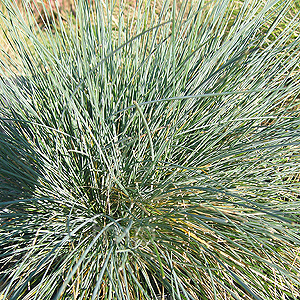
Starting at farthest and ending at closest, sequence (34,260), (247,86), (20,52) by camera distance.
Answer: (247,86), (20,52), (34,260)

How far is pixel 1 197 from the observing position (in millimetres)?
1126

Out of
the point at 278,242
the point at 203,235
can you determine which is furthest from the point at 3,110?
the point at 278,242

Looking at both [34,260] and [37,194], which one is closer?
[34,260]

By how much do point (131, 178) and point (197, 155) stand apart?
280 millimetres

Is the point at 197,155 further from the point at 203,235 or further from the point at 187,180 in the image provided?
the point at 203,235

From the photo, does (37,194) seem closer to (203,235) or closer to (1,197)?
(1,197)

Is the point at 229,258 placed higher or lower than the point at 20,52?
lower

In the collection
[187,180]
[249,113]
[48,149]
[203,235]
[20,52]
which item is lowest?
[203,235]

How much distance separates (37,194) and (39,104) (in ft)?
1.12

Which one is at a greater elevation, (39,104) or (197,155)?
(39,104)

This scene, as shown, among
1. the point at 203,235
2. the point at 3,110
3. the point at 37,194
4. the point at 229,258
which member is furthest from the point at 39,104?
the point at 229,258

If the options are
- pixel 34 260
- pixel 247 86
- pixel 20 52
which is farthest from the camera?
pixel 247 86

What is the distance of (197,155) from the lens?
109 centimetres

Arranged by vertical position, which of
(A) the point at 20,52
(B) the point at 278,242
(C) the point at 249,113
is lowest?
(B) the point at 278,242
